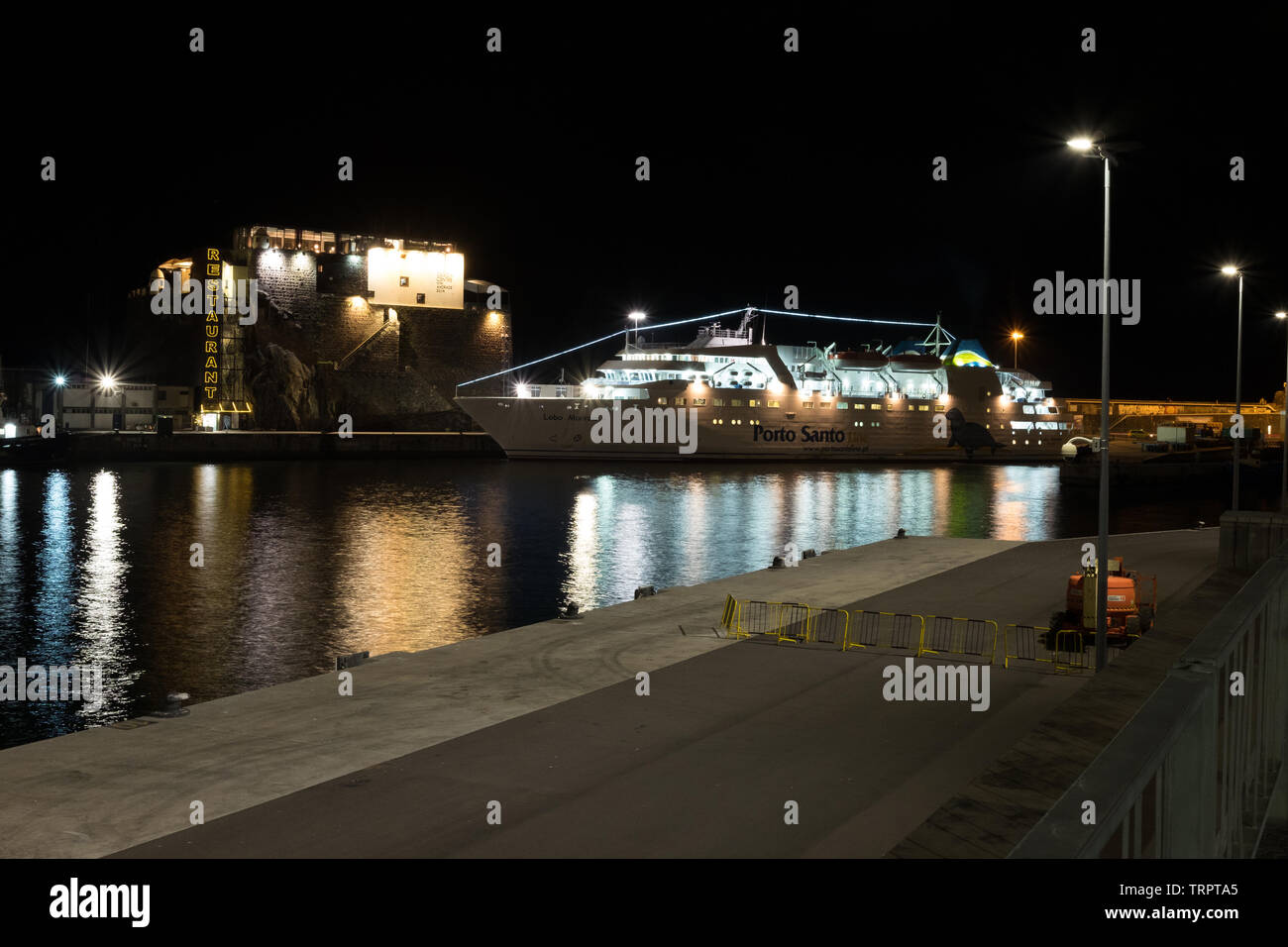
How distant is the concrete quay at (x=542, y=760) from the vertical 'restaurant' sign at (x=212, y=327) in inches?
2444

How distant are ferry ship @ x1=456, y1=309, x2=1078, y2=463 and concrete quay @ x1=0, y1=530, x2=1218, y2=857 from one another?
54.2m

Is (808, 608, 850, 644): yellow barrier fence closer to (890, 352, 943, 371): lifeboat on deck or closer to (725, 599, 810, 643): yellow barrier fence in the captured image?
(725, 599, 810, 643): yellow barrier fence

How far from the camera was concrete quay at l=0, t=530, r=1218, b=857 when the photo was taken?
22.2ft

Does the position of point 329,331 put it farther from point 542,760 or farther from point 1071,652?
point 542,760

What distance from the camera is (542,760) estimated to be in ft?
27.7

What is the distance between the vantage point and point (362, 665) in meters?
12.7

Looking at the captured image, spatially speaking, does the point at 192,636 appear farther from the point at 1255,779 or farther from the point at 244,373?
the point at 244,373

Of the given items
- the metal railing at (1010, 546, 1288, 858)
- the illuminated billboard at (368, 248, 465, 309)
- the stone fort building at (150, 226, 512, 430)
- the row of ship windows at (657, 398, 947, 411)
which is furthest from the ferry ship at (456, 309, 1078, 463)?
the metal railing at (1010, 546, 1288, 858)

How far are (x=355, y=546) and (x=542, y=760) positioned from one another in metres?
23.1

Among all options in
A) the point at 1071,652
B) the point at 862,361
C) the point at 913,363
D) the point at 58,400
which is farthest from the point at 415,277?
the point at 1071,652

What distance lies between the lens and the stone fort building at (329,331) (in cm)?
7112

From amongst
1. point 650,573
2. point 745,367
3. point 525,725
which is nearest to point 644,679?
point 525,725

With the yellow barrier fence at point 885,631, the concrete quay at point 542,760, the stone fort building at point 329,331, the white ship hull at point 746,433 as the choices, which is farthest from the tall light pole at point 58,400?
the yellow barrier fence at point 885,631

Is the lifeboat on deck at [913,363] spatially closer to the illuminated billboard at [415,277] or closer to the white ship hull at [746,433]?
the white ship hull at [746,433]
